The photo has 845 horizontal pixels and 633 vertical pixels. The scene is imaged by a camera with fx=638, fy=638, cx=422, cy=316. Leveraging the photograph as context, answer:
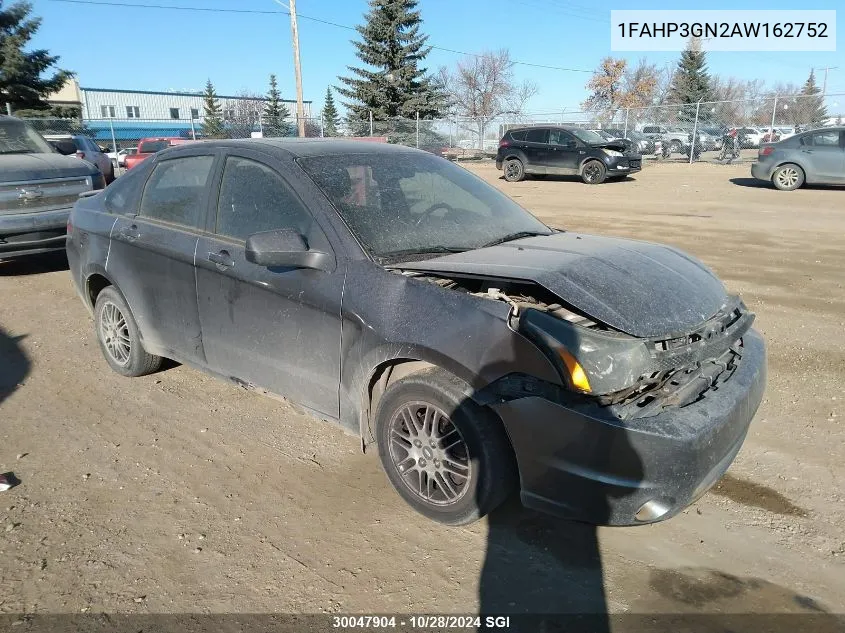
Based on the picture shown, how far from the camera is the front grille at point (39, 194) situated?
7.52 metres

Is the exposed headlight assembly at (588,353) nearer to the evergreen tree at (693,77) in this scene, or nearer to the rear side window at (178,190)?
the rear side window at (178,190)

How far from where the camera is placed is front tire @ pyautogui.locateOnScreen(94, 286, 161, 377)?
4.56 m

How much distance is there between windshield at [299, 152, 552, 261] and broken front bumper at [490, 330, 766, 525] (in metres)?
1.14

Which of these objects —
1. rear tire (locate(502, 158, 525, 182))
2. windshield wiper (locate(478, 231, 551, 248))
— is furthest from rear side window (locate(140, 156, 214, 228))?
rear tire (locate(502, 158, 525, 182))

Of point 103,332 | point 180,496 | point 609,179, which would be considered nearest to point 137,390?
point 103,332

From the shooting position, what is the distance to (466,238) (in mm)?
3582

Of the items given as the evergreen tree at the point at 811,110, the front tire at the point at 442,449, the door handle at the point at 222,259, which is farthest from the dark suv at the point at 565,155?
the front tire at the point at 442,449

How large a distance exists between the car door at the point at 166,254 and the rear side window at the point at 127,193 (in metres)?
0.07

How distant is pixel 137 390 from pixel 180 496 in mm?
1582

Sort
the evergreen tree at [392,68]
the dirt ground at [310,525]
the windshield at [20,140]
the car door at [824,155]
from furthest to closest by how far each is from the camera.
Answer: the evergreen tree at [392,68] → the car door at [824,155] → the windshield at [20,140] → the dirt ground at [310,525]

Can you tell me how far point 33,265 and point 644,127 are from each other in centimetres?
3145

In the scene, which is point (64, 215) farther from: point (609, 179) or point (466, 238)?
point (609, 179)

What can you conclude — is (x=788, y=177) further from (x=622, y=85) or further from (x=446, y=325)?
(x=622, y=85)

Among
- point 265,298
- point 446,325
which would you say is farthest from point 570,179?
point 446,325
